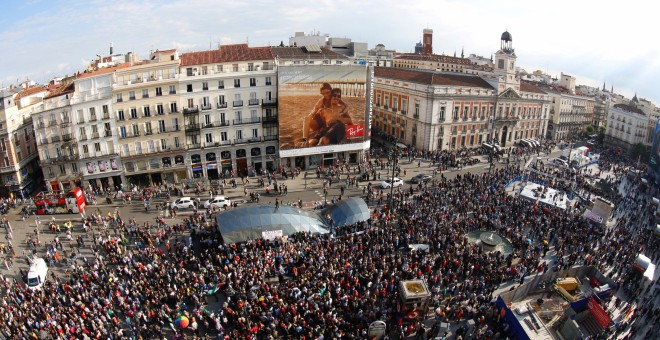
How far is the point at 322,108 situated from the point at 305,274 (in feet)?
93.8

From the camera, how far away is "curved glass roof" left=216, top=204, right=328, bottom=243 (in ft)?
109

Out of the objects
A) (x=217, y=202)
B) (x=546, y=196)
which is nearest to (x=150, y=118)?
(x=217, y=202)

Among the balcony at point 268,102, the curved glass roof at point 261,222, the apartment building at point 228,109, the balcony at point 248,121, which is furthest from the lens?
the balcony at point 268,102

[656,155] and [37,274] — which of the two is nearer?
[37,274]

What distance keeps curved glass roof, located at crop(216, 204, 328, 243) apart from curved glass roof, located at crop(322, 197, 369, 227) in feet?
5.70

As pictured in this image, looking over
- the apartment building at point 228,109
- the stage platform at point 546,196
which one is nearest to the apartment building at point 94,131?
the apartment building at point 228,109

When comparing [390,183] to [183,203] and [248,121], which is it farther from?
[183,203]

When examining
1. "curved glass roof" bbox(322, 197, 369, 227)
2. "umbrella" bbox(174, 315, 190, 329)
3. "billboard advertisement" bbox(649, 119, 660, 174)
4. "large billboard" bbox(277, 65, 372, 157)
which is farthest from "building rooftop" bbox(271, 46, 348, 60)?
"billboard advertisement" bbox(649, 119, 660, 174)

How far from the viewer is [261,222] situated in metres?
34.0

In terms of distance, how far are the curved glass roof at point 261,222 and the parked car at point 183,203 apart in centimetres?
935

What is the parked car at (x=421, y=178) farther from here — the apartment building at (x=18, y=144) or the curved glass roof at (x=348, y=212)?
the apartment building at (x=18, y=144)

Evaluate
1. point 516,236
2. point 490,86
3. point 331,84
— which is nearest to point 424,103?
point 490,86

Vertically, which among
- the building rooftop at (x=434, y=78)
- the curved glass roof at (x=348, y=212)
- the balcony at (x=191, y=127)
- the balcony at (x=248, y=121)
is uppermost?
the building rooftop at (x=434, y=78)

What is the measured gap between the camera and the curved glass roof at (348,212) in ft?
122
